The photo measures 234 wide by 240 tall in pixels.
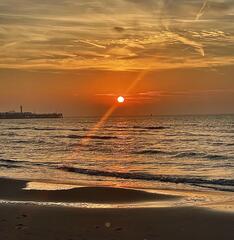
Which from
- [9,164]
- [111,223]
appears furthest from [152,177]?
[111,223]

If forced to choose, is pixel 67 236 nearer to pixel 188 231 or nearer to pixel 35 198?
pixel 188 231

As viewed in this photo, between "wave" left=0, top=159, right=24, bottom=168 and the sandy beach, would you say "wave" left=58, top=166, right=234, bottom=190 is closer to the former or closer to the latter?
"wave" left=0, top=159, right=24, bottom=168

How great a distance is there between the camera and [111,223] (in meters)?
9.34

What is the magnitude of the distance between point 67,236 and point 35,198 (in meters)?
5.46

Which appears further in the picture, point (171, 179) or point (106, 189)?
point (171, 179)

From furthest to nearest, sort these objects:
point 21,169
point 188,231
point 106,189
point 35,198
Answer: point 21,169 → point 106,189 → point 35,198 → point 188,231

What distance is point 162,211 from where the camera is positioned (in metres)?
10.8

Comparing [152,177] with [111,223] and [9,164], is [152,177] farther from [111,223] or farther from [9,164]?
[111,223]

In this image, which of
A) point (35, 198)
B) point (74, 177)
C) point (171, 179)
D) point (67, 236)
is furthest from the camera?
point (74, 177)

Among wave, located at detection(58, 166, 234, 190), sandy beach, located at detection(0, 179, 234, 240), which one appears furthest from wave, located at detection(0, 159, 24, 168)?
sandy beach, located at detection(0, 179, 234, 240)

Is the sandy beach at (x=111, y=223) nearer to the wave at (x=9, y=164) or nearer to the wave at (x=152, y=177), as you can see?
the wave at (x=152, y=177)

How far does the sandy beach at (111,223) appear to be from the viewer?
829 cm

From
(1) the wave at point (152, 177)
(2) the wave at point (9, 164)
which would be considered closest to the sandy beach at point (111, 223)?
(1) the wave at point (152, 177)

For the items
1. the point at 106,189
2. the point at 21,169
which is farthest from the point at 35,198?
the point at 21,169
